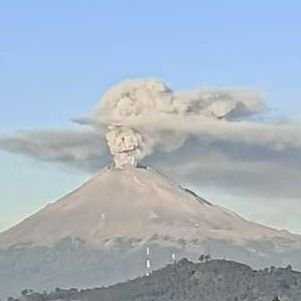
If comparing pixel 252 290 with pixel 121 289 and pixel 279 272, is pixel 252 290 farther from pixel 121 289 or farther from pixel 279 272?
pixel 121 289

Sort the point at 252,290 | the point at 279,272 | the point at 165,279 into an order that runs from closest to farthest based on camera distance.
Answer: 1. the point at 252,290
2. the point at 279,272
3. the point at 165,279

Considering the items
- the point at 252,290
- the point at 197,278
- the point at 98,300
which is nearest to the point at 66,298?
the point at 98,300

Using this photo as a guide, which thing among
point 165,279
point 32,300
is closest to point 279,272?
point 165,279

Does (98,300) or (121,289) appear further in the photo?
(121,289)

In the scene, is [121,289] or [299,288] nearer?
[299,288]

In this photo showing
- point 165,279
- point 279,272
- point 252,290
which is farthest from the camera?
point 165,279

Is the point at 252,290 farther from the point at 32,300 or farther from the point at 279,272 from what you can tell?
the point at 32,300
